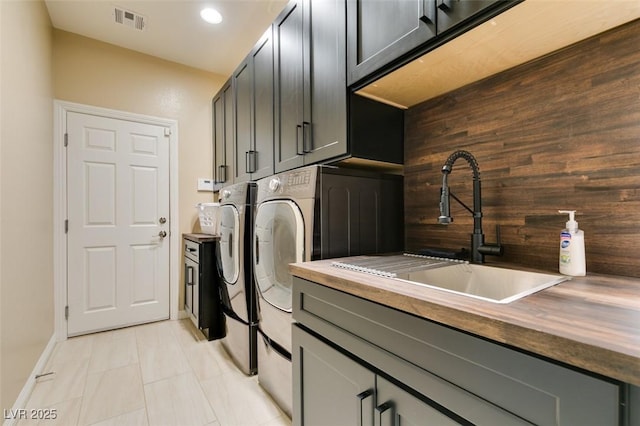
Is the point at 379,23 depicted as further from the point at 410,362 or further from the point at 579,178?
the point at 410,362

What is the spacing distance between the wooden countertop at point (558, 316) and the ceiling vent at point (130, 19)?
9.38 feet

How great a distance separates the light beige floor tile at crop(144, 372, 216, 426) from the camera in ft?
4.96

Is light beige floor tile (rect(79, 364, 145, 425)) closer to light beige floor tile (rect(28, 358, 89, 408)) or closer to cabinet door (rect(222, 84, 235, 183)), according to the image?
light beige floor tile (rect(28, 358, 89, 408))

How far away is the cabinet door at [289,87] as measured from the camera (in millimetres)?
1634

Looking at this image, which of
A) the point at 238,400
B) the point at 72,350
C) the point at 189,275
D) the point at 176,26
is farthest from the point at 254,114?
the point at 72,350

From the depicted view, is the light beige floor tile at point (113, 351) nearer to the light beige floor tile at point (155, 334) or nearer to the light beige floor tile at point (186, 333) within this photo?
the light beige floor tile at point (155, 334)

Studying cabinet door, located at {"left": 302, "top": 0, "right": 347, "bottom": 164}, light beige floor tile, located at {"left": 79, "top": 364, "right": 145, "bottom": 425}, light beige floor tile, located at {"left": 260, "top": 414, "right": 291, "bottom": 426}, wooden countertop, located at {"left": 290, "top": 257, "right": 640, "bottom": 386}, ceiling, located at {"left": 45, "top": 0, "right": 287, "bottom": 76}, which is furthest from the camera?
ceiling, located at {"left": 45, "top": 0, "right": 287, "bottom": 76}

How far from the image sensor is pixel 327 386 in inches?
37.6

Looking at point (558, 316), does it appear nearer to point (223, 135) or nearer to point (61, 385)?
point (61, 385)

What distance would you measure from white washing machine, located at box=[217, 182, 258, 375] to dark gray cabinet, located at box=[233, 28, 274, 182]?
26cm

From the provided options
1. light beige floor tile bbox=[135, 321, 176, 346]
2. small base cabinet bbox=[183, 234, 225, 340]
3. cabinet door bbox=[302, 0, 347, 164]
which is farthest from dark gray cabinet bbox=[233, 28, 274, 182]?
light beige floor tile bbox=[135, 321, 176, 346]

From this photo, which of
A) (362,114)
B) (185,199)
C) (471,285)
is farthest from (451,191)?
(185,199)

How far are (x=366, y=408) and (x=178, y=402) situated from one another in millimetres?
1409

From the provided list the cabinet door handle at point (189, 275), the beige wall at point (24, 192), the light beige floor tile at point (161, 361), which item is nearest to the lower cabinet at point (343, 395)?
the light beige floor tile at point (161, 361)
